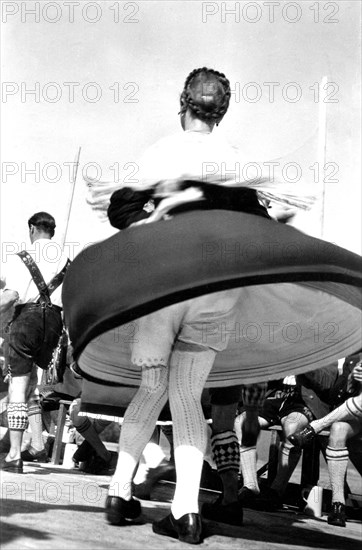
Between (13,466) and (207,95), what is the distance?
9.55 ft

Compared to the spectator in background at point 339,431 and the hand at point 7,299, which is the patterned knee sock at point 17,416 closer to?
the hand at point 7,299

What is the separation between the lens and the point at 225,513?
369 centimetres

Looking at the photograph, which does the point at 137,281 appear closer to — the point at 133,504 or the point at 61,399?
the point at 133,504

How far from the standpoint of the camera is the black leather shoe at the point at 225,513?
3686 millimetres

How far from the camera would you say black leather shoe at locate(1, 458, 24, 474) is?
533 cm

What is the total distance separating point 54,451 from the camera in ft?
21.9

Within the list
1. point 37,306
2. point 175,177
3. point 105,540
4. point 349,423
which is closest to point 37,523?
point 105,540

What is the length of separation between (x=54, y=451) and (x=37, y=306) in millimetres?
1368

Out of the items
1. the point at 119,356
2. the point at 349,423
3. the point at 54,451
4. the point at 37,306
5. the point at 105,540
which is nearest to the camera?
the point at 105,540

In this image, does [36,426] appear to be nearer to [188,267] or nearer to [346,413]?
A: [346,413]

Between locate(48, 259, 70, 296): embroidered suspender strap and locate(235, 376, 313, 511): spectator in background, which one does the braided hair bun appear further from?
locate(48, 259, 70, 296): embroidered suspender strap

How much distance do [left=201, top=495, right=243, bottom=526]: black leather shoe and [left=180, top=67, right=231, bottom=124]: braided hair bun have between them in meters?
1.64

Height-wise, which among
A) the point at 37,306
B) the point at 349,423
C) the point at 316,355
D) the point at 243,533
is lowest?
the point at 243,533

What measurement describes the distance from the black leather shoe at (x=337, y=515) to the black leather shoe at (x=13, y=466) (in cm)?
196
